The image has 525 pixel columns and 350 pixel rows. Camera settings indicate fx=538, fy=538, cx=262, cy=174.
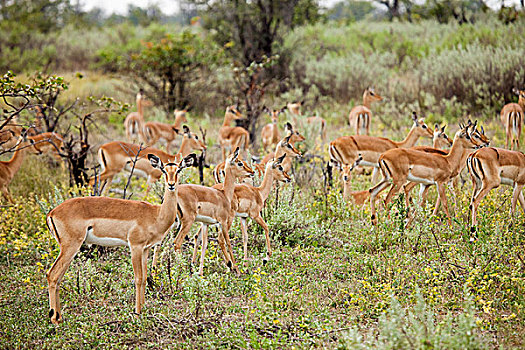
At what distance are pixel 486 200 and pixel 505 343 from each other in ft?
9.08

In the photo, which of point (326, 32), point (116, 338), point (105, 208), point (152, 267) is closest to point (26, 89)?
point (105, 208)

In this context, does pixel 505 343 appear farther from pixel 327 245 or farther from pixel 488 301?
pixel 327 245

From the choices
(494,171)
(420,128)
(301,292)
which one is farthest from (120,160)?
(494,171)

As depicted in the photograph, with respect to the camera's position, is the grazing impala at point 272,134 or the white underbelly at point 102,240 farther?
the grazing impala at point 272,134

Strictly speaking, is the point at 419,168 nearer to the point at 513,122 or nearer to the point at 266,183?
the point at 266,183

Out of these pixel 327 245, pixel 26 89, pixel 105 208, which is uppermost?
pixel 26 89

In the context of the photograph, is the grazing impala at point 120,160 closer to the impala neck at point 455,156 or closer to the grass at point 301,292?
the grass at point 301,292

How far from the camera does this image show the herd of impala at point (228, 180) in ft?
13.0

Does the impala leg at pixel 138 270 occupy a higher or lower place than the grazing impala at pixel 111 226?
lower

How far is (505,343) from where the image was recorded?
3.54 metres

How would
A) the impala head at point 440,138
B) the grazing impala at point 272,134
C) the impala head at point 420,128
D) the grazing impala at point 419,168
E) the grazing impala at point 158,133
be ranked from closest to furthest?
the grazing impala at point 419,168 < the impala head at point 440,138 < the impala head at point 420,128 < the grazing impala at point 272,134 < the grazing impala at point 158,133

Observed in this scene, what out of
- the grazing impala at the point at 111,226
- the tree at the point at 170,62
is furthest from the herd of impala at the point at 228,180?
the tree at the point at 170,62

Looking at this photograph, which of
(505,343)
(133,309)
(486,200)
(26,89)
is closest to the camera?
(505,343)

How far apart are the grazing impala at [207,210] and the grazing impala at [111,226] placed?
1.47 ft
